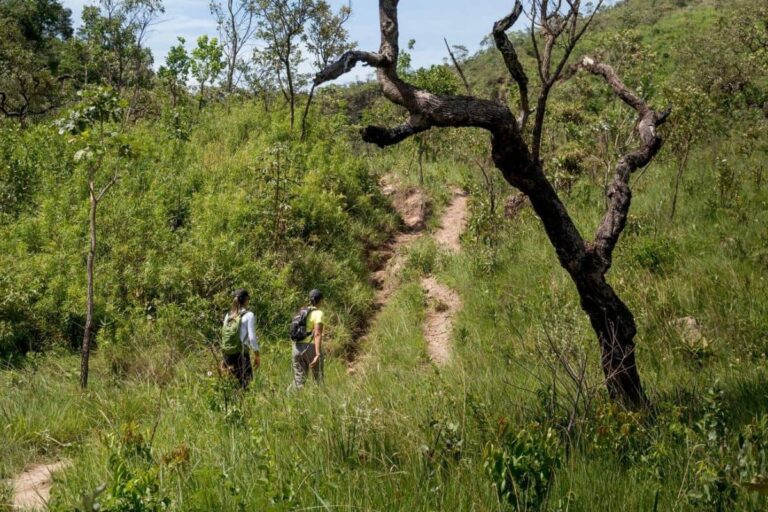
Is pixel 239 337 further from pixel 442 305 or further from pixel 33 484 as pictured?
pixel 442 305

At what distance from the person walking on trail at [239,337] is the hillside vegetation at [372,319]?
224 mm

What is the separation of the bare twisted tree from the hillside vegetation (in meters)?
0.34

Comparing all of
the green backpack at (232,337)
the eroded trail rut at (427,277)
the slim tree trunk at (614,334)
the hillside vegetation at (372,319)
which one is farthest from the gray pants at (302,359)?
the slim tree trunk at (614,334)

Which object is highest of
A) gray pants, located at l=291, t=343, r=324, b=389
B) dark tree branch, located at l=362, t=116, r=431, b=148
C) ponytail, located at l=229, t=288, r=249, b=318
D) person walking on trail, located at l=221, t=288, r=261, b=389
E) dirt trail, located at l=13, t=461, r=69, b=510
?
dark tree branch, located at l=362, t=116, r=431, b=148

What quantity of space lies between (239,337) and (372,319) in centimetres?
411

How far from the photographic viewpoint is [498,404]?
4207 millimetres

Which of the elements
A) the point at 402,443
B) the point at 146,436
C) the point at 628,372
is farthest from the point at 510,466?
the point at 146,436

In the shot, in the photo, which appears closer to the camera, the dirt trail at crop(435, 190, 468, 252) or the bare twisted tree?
the bare twisted tree

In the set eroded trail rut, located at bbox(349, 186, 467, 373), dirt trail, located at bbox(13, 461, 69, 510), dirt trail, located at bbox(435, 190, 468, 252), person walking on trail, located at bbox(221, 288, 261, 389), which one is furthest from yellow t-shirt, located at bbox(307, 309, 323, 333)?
dirt trail, located at bbox(435, 190, 468, 252)

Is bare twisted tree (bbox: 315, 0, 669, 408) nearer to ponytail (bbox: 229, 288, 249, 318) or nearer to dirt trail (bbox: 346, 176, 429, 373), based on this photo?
ponytail (bbox: 229, 288, 249, 318)

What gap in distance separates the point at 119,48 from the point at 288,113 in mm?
11639

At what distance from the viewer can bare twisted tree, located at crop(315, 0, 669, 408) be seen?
3.87 m

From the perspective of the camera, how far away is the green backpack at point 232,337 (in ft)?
20.8

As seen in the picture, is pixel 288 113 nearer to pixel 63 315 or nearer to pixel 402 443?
pixel 63 315
